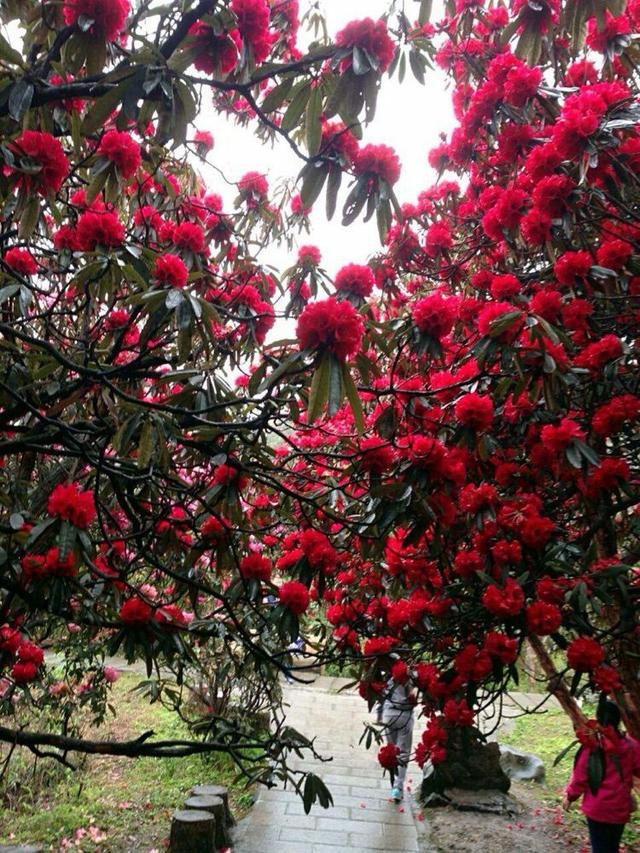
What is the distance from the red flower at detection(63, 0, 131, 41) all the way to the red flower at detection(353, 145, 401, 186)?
1.82 ft

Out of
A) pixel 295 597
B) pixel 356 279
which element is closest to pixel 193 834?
pixel 295 597

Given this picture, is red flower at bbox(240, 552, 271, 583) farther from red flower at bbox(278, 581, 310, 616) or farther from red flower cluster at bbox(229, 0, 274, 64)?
red flower cluster at bbox(229, 0, 274, 64)

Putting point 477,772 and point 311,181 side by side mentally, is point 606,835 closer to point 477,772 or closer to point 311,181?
point 477,772

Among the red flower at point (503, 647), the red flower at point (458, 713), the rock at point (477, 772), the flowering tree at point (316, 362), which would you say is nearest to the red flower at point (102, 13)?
the flowering tree at point (316, 362)

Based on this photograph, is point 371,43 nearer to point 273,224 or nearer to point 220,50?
point 220,50

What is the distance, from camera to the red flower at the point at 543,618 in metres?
2.02

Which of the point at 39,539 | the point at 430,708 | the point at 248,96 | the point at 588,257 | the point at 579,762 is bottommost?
the point at 579,762

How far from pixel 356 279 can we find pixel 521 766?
211 inches

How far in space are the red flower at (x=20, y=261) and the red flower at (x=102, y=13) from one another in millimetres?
873

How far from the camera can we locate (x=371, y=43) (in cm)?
131

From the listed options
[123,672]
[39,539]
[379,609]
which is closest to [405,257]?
[379,609]

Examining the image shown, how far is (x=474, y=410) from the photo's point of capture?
1.93 meters

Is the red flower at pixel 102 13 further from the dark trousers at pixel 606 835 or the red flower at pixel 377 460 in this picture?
the dark trousers at pixel 606 835

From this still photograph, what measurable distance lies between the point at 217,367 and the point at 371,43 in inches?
38.5
